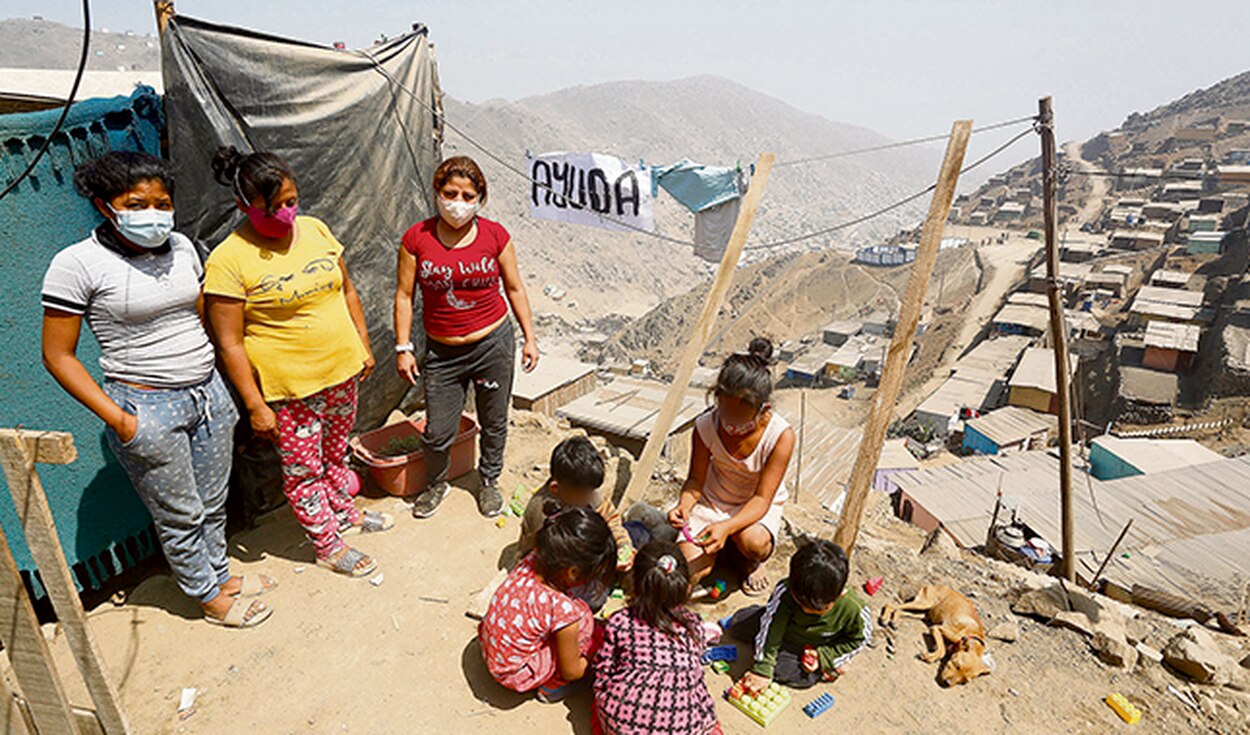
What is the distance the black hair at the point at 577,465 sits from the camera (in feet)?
10.3

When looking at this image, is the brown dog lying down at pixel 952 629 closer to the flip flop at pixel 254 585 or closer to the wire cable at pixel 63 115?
the flip flop at pixel 254 585

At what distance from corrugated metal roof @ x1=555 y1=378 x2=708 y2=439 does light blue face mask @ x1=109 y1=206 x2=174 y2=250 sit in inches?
209

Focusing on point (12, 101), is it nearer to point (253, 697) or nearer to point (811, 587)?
point (253, 697)

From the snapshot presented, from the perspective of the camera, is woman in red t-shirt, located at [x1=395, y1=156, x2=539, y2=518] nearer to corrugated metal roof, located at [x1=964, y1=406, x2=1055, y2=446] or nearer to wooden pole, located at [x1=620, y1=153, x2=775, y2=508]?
wooden pole, located at [x1=620, y1=153, x2=775, y2=508]

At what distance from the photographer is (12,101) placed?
3.33 meters

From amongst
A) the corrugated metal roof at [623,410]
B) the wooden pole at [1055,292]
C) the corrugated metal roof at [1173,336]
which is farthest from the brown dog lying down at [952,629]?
the corrugated metal roof at [1173,336]

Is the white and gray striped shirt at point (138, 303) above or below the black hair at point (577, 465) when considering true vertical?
above

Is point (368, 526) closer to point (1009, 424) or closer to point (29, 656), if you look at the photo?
point (29, 656)

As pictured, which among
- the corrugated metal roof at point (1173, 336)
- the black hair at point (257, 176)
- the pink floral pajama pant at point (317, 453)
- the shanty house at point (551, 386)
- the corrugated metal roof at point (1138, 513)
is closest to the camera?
the black hair at point (257, 176)

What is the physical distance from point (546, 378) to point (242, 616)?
19.0 ft

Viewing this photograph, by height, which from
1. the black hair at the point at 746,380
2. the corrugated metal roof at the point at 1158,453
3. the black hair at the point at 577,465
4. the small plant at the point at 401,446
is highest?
the black hair at the point at 746,380

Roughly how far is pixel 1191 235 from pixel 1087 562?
29.2 meters

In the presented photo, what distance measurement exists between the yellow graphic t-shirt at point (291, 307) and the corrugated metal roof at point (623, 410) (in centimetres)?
453

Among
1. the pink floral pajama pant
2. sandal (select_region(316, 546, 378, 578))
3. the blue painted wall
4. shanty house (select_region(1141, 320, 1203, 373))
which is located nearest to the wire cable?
the blue painted wall
